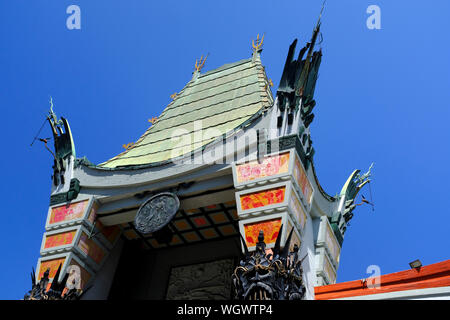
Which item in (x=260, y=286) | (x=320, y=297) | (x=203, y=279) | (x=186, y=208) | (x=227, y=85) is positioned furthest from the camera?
(x=227, y=85)

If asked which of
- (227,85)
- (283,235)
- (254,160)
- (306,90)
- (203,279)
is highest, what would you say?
(227,85)

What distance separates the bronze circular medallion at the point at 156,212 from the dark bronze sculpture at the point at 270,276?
2688mm

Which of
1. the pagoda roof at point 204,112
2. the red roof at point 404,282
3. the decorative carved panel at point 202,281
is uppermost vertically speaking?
the pagoda roof at point 204,112

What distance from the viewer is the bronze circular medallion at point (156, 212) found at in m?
13.5

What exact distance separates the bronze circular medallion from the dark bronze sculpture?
106 inches

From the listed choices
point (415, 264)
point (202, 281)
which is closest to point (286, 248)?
point (415, 264)

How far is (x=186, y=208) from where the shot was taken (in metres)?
14.1

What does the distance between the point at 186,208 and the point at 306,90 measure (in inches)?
161

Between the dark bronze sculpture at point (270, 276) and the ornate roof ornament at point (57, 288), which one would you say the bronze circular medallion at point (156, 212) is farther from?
the dark bronze sculpture at point (270, 276)

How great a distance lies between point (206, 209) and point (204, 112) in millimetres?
3734

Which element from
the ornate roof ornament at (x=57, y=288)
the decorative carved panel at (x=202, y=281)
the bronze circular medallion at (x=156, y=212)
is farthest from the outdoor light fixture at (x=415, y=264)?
the ornate roof ornament at (x=57, y=288)
